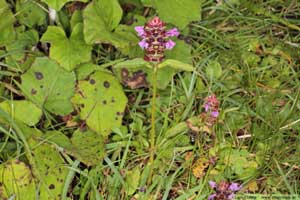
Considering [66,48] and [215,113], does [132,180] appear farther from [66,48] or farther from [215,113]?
[66,48]

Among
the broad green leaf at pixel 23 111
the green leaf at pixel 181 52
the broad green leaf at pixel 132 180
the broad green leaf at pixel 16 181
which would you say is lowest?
the broad green leaf at pixel 132 180

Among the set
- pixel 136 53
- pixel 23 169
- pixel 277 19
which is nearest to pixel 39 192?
pixel 23 169

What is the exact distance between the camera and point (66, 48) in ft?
7.64

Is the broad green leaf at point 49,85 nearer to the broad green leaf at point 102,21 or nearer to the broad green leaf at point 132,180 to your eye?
the broad green leaf at point 102,21

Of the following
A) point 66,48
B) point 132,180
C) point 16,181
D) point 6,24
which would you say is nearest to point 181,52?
point 66,48

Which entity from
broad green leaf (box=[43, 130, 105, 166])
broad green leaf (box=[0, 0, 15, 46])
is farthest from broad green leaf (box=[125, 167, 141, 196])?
broad green leaf (box=[0, 0, 15, 46])

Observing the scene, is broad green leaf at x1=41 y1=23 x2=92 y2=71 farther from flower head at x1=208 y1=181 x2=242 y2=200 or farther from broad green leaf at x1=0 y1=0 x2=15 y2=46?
flower head at x1=208 y1=181 x2=242 y2=200

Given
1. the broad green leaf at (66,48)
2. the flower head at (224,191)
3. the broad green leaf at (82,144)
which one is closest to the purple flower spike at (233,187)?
the flower head at (224,191)

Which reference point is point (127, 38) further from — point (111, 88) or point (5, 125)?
point (5, 125)

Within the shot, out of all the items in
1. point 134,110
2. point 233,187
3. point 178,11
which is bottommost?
point 233,187

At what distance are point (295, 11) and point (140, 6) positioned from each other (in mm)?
713

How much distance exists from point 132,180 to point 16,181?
40cm

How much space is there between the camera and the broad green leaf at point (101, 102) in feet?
7.42

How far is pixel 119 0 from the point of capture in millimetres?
2555
